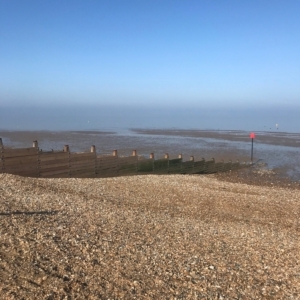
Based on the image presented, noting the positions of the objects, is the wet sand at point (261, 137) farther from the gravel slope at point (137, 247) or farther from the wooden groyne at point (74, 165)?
the gravel slope at point (137, 247)

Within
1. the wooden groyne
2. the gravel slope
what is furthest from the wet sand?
the gravel slope

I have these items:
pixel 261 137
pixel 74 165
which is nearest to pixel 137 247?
pixel 74 165

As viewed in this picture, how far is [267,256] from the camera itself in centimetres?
611

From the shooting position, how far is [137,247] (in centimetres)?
595

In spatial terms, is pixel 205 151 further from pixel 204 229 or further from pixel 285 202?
pixel 204 229

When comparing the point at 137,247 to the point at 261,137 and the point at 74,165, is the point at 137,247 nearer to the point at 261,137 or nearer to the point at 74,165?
the point at 74,165

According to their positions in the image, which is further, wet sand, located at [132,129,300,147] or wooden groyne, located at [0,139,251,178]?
wet sand, located at [132,129,300,147]

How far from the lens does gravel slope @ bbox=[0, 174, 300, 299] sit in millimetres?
4594

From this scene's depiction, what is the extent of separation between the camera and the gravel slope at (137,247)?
181 inches

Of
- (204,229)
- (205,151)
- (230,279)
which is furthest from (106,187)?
(205,151)

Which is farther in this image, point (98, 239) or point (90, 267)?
point (98, 239)

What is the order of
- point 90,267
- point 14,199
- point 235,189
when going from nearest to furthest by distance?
point 90,267
point 14,199
point 235,189

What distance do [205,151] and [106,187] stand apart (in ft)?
67.1

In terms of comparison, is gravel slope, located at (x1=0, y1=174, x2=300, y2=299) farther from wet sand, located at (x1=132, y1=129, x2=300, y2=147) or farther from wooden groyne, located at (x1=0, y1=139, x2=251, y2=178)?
wet sand, located at (x1=132, y1=129, x2=300, y2=147)
